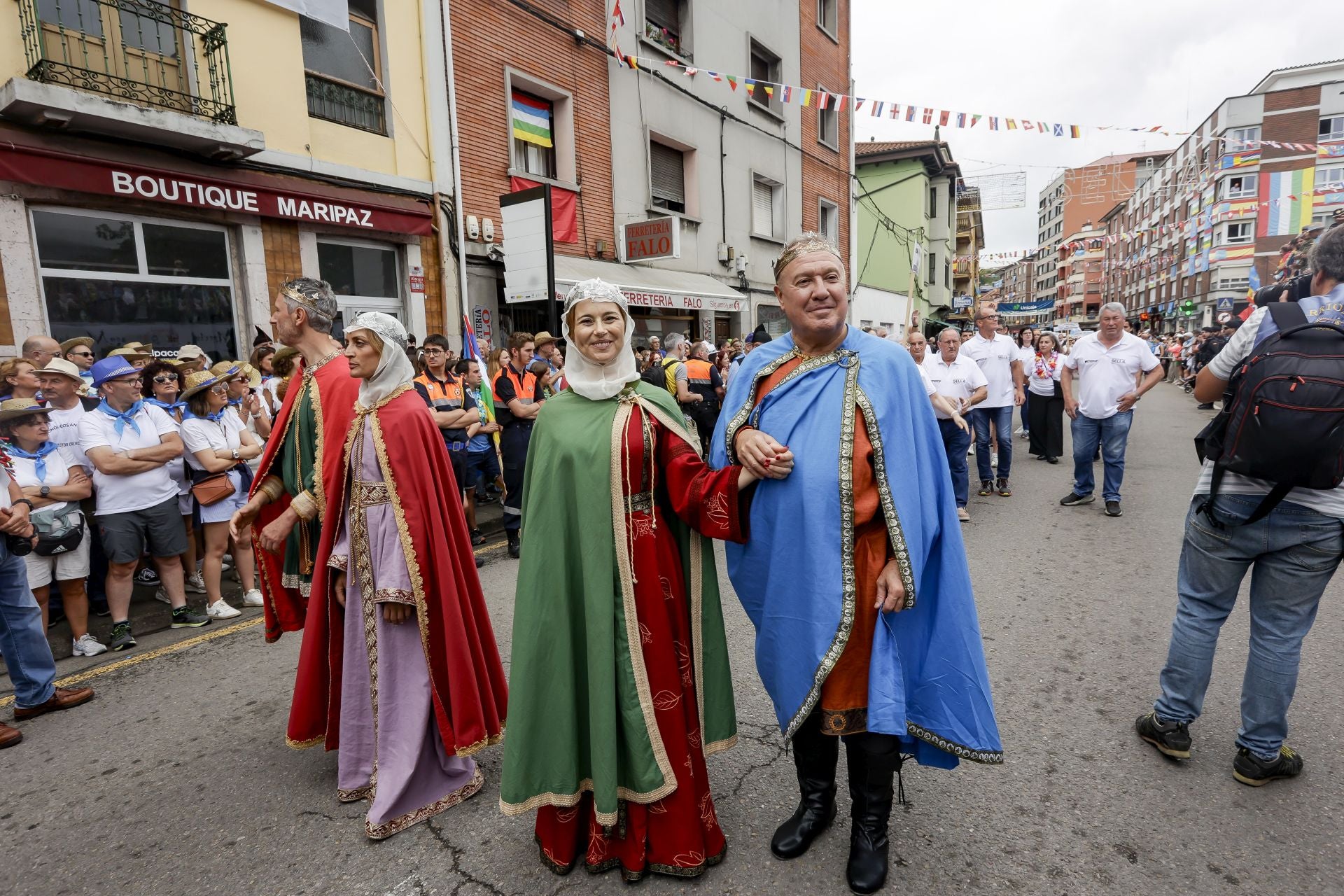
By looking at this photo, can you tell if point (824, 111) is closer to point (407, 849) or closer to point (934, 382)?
point (934, 382)

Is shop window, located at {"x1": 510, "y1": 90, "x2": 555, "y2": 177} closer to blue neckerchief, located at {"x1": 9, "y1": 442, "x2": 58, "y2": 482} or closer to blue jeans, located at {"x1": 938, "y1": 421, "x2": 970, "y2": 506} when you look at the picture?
blue jeans, located at {"x1": 938, "y1": 421, "x2": 970, "y2": 506}

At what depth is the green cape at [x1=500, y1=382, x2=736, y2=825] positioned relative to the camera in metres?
2.24

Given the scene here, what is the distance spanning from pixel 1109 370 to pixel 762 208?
1245 centimetres

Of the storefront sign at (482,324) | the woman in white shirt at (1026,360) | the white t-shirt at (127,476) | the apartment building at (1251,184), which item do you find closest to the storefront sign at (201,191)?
the storefront sign at (482,324)

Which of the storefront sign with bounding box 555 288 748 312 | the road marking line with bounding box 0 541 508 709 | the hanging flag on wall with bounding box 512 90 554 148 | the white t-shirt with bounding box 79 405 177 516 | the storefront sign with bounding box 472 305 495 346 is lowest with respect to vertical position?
the road marking line with bounding box 0 541 508 709

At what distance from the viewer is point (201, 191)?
752cm

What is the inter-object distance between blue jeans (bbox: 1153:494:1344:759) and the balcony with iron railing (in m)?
9.14

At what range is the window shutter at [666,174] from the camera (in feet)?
47.3

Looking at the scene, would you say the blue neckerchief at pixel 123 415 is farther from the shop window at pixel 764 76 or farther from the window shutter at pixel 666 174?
the shop window at pixel 764 76

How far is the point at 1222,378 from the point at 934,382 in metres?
4.37

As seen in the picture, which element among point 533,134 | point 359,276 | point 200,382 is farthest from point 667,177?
point 200,382

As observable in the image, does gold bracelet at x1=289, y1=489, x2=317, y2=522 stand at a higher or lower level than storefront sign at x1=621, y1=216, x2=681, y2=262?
lower

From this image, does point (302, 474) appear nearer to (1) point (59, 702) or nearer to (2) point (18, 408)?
(1) point (59, 702)

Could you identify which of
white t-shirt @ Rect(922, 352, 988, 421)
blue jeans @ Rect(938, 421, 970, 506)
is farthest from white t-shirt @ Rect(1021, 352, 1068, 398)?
blue jeans @ Rect(938, 421, 970, 506)
